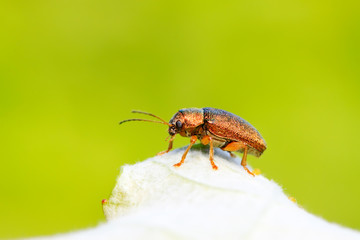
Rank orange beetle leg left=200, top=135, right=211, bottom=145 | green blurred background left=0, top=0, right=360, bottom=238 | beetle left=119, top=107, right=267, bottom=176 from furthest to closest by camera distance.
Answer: green blurred background left=0, top=0, right=360, bottom=238, beetle left=119, top=107, right=267, bottom=176, orange beetle leg left=200, top=135, right=211, bottom=145

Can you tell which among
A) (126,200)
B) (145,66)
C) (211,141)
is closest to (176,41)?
(145,66)

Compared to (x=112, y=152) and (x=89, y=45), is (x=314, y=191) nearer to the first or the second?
(x=112, y=152)

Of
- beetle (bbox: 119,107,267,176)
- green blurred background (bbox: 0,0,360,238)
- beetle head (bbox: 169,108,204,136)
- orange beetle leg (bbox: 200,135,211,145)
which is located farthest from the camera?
green blurred background (bbox: 0,0,360,238)

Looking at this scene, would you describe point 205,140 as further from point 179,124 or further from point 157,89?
point 157,89

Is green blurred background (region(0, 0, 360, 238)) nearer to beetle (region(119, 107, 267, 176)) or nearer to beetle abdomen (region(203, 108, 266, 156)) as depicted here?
beetle (region(119, 107, 267, 176))

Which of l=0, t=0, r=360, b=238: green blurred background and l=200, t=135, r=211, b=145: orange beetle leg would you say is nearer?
l=200, t=135, r=211, b=145: orange beetle leg

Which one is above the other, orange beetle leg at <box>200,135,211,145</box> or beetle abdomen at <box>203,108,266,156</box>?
beetle abdomen at <box>203,108,266,156</box>

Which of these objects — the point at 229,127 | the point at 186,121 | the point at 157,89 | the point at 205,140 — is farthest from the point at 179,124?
the point at 157,89

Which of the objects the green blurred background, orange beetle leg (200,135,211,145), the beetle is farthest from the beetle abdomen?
the green blurred background
